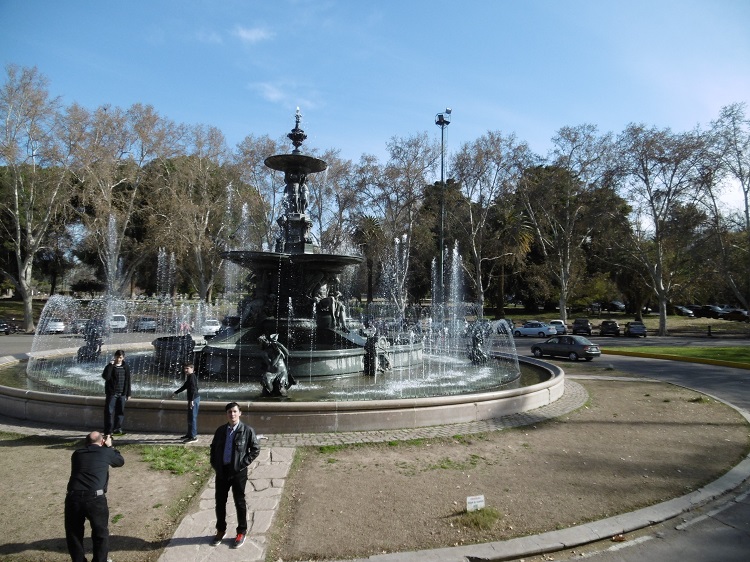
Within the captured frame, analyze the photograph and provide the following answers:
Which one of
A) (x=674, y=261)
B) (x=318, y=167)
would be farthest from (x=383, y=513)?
(x=674, y=261)

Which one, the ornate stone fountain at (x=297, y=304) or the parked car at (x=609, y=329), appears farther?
the parked car at (x=609, y=329)

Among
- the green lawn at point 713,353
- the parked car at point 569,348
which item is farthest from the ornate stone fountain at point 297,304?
the green lawn at point 713,353

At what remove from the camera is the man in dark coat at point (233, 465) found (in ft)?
15.5

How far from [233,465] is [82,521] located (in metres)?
1.28

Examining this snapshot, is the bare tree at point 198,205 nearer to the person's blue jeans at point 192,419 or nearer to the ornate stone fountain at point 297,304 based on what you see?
the ornate stone fountain at point 297,304

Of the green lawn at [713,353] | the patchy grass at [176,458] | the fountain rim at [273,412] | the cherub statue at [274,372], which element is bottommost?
the green lawn at [713,353]

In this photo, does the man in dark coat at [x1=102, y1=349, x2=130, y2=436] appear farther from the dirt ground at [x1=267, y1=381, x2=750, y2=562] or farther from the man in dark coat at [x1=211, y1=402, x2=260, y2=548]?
the man in dark coat at [x1=211, y1=402, x2=260, y2=548]

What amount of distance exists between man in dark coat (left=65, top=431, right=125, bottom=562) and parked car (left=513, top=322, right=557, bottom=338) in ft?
125

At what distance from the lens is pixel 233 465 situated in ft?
15.4

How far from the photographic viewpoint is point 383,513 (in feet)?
18.3

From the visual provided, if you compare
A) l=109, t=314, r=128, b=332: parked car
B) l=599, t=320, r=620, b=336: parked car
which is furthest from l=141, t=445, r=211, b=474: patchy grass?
l=599, t=320, r=620, b=336: parked car

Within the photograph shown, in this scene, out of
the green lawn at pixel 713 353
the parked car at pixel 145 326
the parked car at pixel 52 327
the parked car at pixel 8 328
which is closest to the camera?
the green lawn at pixel 713 353

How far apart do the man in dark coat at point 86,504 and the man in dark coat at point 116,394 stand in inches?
166

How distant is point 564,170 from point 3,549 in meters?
41.6
